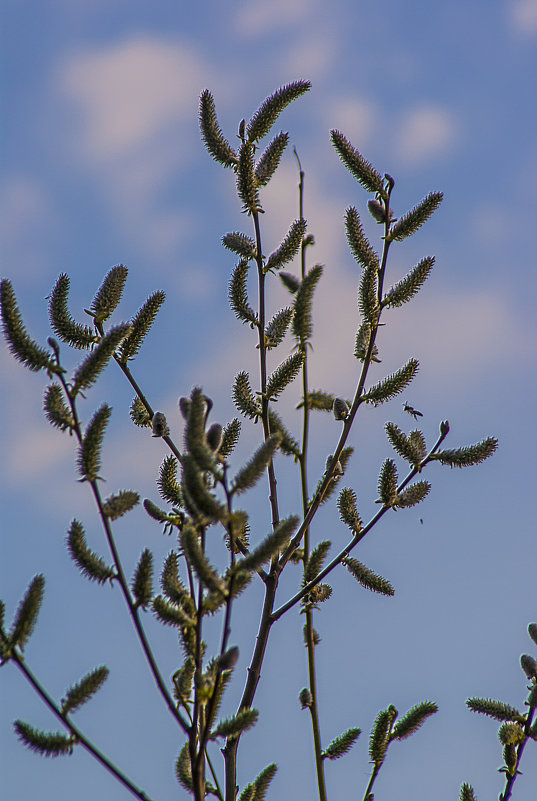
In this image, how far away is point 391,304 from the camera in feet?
8.96

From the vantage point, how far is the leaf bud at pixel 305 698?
2.57m

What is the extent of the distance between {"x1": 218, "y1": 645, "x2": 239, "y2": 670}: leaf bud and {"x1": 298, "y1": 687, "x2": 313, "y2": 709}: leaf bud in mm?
850

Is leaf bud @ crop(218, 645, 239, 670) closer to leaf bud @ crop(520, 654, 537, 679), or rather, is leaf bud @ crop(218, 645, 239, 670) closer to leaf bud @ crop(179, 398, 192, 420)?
leaf bud @ crop(179, 398, 192, 420)

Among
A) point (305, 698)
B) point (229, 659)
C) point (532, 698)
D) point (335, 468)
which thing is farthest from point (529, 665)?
point (229, 659)

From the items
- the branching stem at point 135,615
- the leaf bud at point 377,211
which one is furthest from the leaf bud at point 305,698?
the leaf bud at point 377,211

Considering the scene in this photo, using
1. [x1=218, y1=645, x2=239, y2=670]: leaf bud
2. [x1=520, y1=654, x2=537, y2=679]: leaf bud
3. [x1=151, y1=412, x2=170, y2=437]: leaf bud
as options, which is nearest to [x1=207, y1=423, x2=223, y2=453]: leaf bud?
[x1=218, y1=645, x2=239, y2=670]: leaf bud

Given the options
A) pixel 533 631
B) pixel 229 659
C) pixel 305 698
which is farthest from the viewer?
pixel 533 631

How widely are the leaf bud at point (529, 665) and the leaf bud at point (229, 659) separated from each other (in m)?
1.17

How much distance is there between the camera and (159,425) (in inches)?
102

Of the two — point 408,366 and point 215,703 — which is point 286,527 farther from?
point 408,366

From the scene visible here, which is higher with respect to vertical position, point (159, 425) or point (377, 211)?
point (377, 211)

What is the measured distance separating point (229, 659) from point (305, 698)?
2.86 ft

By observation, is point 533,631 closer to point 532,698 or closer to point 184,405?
point 532,698

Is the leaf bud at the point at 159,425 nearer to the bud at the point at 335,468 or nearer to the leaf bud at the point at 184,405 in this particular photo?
the bud at the point at 335,468
